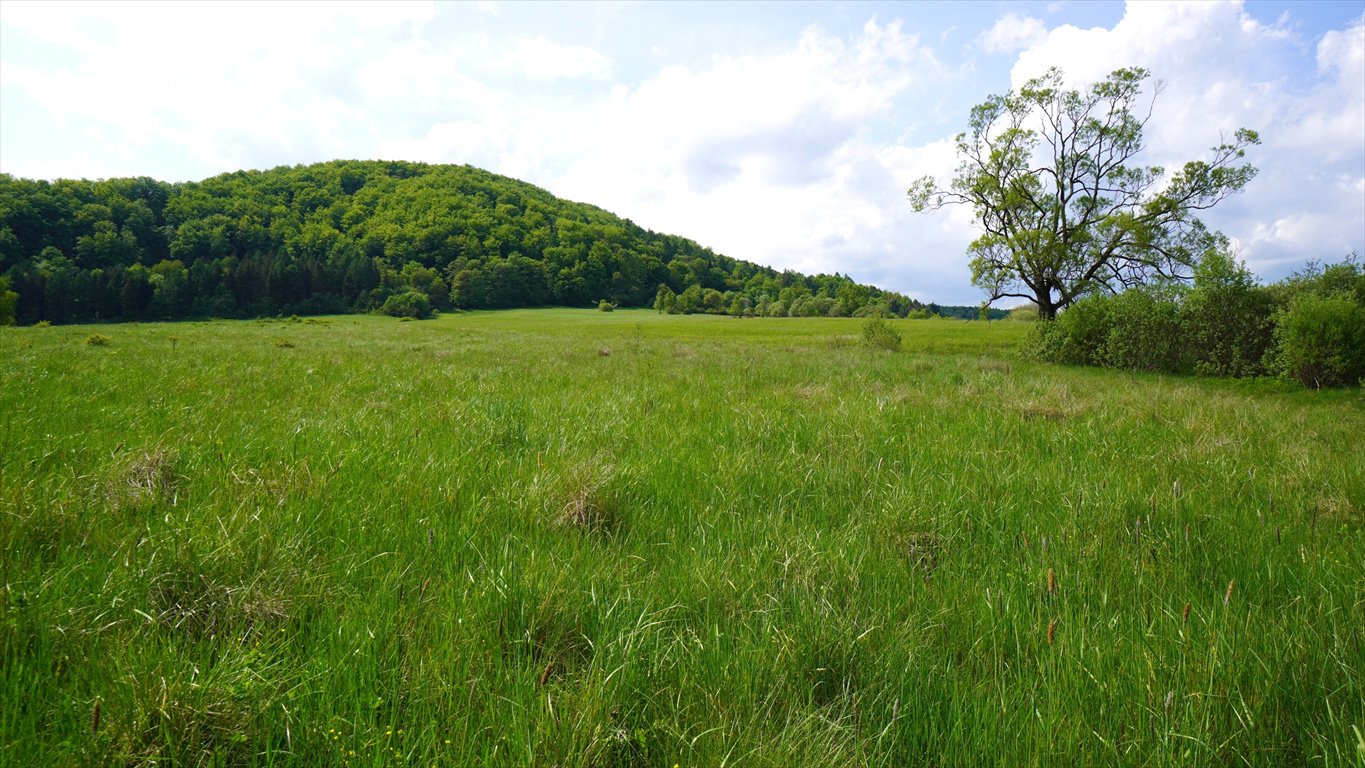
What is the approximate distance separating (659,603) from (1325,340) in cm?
2496

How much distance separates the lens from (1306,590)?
8.25ft

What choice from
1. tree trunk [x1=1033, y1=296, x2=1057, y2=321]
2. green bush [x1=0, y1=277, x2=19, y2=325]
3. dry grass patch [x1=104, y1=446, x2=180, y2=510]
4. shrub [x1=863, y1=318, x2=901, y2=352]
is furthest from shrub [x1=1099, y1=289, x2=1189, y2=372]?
green bush [x1=0, y1=277, x2=19, y2=325]

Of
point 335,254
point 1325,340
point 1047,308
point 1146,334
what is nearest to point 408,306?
point 335,254

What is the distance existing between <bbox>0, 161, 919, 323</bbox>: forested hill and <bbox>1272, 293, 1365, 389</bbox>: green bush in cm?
5887

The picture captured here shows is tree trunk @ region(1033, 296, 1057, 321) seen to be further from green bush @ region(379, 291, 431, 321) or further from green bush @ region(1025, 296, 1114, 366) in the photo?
green bush @ region(379, 291, 431, 321)

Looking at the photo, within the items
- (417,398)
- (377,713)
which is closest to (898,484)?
(377,713)

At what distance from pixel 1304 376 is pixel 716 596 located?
83.4 feet

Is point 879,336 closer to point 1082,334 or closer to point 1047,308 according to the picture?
point 1047,308

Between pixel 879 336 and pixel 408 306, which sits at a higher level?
pixel 879 336

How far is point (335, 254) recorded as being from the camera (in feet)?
364

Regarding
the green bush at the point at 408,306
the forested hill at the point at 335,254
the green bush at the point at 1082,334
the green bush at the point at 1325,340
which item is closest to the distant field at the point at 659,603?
the green bush at the point at 1325,340

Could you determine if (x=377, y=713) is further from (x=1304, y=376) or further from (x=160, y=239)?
(x=160, y=239)

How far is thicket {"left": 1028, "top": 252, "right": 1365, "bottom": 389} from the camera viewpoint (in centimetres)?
1677

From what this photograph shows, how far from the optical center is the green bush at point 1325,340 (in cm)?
1631
